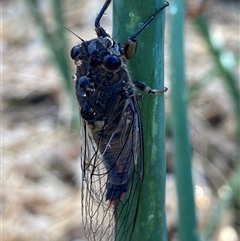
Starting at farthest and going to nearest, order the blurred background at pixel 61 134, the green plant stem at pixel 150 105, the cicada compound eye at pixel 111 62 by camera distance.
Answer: the blurred background at pixel 61 134
the cicada compound eye at pixel 111 62
the green plant stem at pixel 150 105

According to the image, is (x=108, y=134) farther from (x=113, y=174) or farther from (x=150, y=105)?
(x=150, y=105)

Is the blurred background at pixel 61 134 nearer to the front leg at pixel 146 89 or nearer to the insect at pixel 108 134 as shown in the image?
the insect at pixel 108 134

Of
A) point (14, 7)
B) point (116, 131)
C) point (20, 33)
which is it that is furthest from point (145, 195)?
point (14, 7)

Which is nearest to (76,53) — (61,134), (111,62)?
(111,62)

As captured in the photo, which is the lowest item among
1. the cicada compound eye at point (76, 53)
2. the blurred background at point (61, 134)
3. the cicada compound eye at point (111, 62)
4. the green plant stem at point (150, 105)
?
the green plant stem at point (150, 105)

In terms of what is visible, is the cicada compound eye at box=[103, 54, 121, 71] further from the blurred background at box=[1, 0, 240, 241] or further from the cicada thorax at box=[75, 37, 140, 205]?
the blurred background at box=[1, 0, 240, 241]

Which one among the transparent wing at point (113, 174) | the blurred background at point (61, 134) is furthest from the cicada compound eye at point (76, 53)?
the blurred background at point (61, 134)

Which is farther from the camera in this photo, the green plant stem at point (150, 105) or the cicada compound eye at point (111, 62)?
the cicada compound eye at point (111, 62)

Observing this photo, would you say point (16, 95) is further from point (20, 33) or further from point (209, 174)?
point (209, 174)
